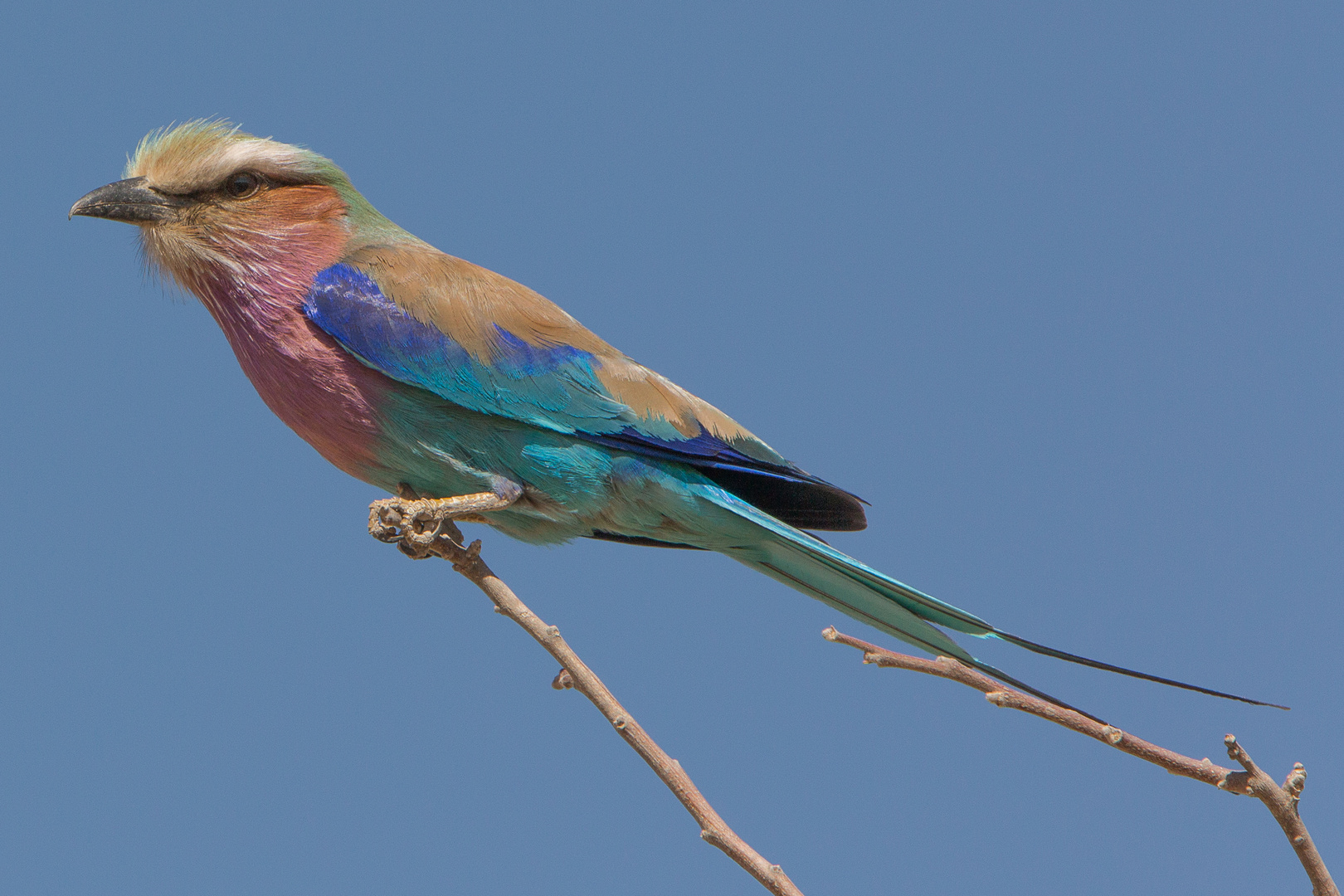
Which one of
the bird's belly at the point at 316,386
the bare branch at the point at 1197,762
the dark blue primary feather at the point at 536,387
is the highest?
the dark blue primary feather at the point at 536,387

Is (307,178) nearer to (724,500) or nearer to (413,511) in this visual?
(413,511)

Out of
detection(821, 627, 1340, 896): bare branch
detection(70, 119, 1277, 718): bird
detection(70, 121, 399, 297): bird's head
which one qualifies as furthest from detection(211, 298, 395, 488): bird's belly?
detection(821, 627, 1340, 896): bare branch

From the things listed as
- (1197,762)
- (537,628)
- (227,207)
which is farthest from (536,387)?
(1197,762)

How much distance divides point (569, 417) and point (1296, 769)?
75.8 inches

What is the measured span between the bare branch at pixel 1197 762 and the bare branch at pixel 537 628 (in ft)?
1.54

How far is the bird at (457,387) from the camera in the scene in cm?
317

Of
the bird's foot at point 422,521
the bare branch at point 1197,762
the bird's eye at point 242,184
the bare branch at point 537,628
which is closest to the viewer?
A: the bare branch at point 1197,762

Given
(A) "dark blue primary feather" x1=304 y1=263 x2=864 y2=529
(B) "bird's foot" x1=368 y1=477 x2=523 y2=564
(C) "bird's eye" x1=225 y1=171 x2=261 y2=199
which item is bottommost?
(B) "bird's foot" x1=368 y1=477 x2=523 y2=564

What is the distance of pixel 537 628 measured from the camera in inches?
104

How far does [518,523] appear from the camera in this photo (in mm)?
3322

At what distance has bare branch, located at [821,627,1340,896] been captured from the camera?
2.13 meters

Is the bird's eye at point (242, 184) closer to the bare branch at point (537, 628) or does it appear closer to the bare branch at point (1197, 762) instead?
the bare branch at point (537, 628)

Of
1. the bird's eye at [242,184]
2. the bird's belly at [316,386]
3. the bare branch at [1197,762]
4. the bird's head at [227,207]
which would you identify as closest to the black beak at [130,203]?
the bird's head at [227,207]

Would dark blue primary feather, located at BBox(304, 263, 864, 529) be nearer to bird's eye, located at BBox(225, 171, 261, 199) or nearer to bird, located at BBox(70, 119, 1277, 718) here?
bird, located at BBox(70, 119, 1277, 718)
